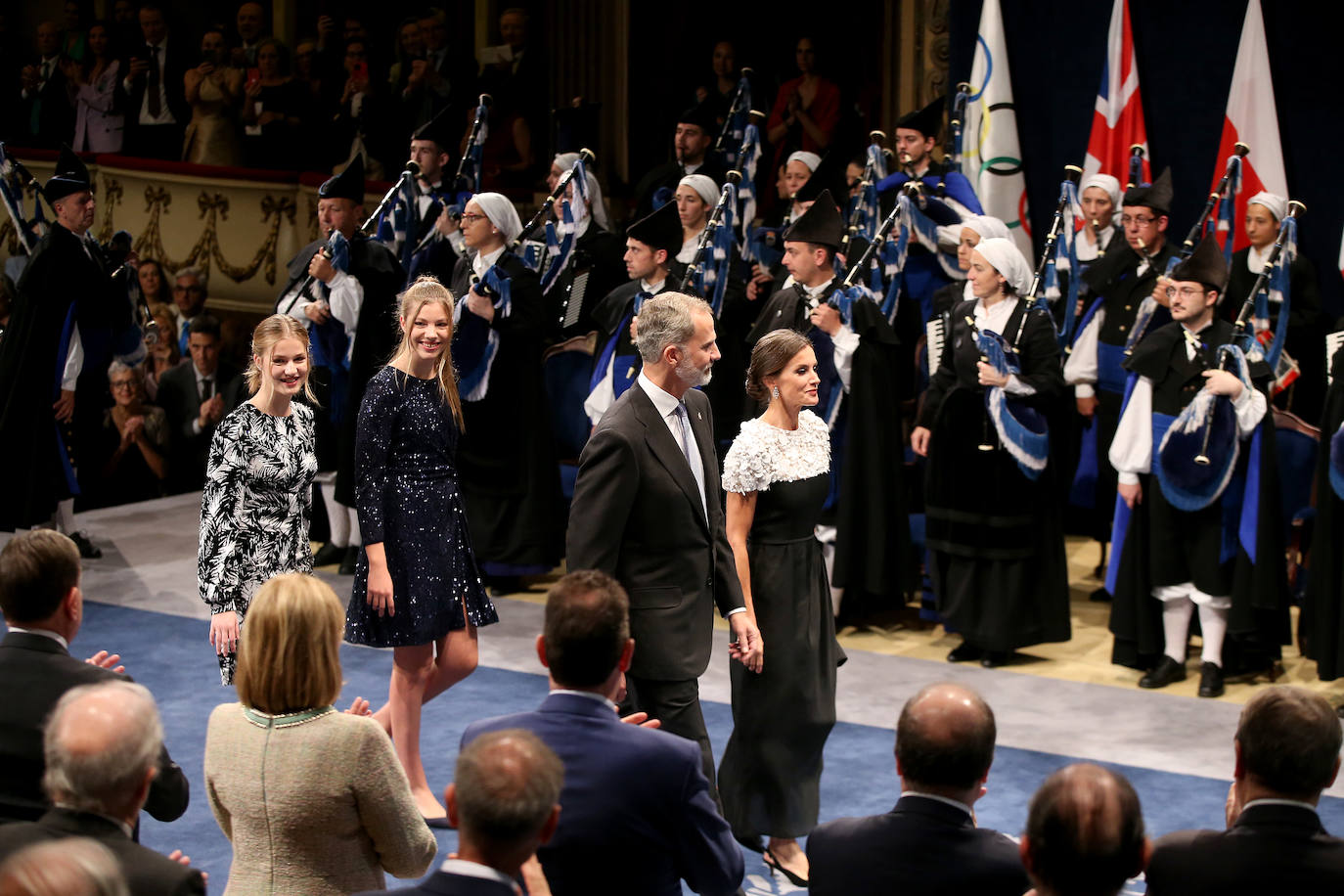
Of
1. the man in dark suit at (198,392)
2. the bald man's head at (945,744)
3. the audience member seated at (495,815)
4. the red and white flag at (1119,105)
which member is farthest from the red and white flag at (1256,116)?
the audience member seated at (495,815)

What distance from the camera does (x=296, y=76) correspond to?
1252 cm

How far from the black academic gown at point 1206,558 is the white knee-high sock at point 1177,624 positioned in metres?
0.07

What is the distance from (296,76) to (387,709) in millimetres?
8180

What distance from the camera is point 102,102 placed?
13.2 meters

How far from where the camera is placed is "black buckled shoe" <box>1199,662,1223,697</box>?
661 centimetres

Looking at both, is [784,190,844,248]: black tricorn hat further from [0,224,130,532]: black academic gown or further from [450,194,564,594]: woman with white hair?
[0,224,130,532]: black academic gown

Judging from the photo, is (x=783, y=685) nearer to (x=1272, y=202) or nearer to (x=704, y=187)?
(x=704, y=187)

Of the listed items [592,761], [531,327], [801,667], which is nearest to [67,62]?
[531,327]

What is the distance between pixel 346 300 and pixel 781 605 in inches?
156

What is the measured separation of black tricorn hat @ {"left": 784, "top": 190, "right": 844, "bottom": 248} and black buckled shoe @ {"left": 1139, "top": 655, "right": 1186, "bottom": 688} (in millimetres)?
2142

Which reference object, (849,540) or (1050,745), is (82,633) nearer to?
(849,540)

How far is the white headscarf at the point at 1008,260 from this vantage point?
6727 mm

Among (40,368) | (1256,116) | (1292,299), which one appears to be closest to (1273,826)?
(1292,299)

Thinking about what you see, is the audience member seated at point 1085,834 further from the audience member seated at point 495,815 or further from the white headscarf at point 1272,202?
the white headscarf at point 1272,202
